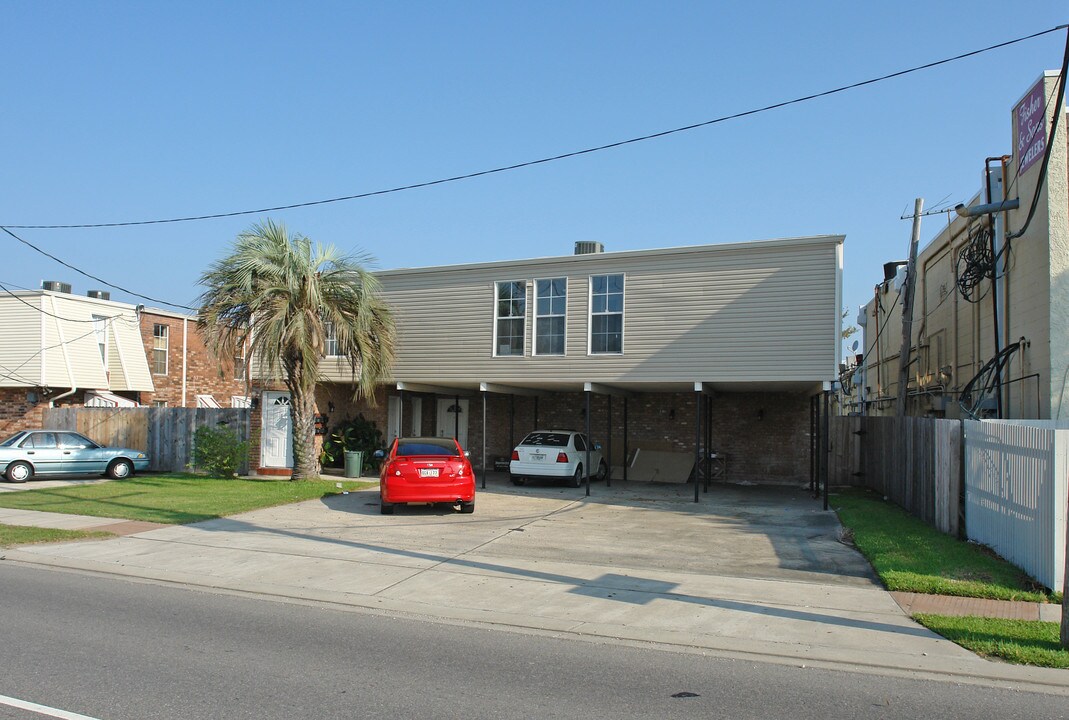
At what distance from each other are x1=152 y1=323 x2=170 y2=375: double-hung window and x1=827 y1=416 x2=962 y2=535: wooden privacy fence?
2601 cm

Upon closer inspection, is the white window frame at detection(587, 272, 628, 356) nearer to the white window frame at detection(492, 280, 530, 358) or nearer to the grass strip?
the white window frame at detection(492, 280, 530, 358)

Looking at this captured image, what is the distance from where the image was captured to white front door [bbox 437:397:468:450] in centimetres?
2572

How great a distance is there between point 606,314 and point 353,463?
8.04 metres

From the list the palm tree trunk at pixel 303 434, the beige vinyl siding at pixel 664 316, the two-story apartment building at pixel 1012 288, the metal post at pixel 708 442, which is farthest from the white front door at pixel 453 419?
the two-story apartment building at pixel 1012 288

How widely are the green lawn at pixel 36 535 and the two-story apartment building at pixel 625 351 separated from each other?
9.13 meters

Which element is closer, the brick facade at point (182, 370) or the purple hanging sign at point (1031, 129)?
the purple hanging sign at point (1031, 129)

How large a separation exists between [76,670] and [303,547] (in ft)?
19.3

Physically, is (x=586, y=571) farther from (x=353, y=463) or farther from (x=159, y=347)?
(x=159, y=347)

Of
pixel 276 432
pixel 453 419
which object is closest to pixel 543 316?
pixel 453 419

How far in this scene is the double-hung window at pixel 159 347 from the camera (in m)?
33.2

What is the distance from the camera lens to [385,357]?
20.0 meters

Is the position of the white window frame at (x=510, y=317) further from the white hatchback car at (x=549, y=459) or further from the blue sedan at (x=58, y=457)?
the blue sedan at (x=58, y=457)

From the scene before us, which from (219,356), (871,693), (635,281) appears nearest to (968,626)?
(871,693)

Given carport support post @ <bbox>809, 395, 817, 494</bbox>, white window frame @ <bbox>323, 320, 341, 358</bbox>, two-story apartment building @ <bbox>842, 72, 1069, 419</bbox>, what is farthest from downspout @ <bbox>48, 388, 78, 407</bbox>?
two-story apartment building @ <bbox>842, 72, 1069, 419</bbox>
